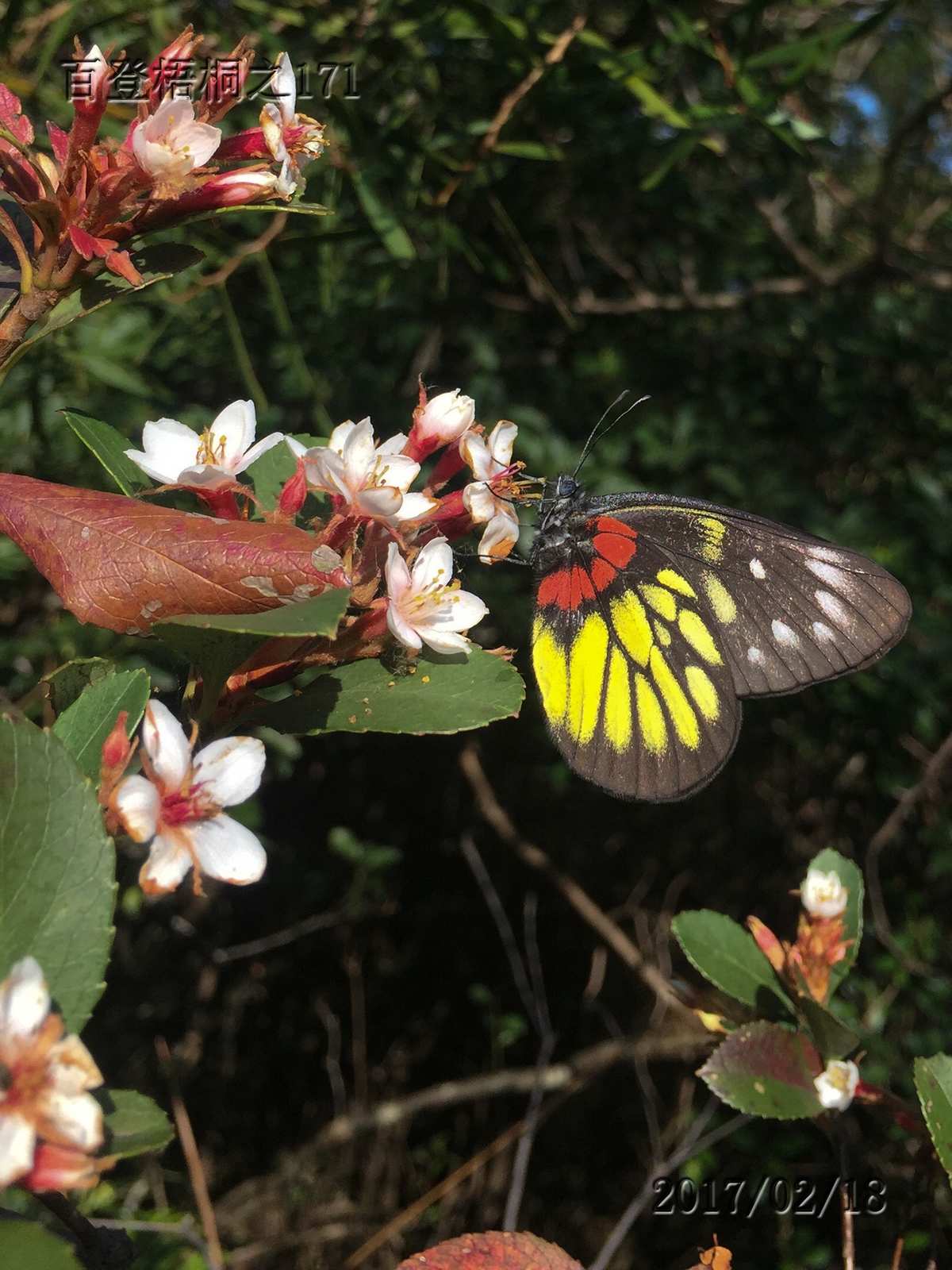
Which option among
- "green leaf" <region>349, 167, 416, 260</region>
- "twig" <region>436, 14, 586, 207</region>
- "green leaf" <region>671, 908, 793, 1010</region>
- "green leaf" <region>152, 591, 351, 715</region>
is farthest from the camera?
"twig" <region>436, 14, 586, 207</region>

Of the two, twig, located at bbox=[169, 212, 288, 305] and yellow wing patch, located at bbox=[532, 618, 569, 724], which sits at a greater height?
twig, located at bbox=[169, 212, 288, 305]

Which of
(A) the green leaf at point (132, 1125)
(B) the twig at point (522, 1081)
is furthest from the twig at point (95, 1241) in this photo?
(B) the twig at point (522, 1081)

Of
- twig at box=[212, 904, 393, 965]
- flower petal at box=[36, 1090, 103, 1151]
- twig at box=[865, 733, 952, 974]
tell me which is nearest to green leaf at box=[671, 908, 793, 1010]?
flower petal at box=[36, 1090, 103, 1151]

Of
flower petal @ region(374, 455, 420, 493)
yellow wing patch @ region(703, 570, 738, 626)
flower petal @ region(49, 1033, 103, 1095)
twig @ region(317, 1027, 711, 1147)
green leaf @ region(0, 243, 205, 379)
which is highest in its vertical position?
green leaf @ region(0, 243, 205, 379)

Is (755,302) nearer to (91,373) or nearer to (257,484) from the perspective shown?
(91,373)

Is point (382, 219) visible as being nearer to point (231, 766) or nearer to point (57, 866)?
point (231, 766)

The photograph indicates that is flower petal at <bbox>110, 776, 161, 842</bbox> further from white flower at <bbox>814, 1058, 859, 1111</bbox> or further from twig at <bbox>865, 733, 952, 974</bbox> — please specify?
twig at <bbox>865, 733, 952, 974</bbox>

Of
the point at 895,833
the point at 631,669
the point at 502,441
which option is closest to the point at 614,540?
the point at 631,669
